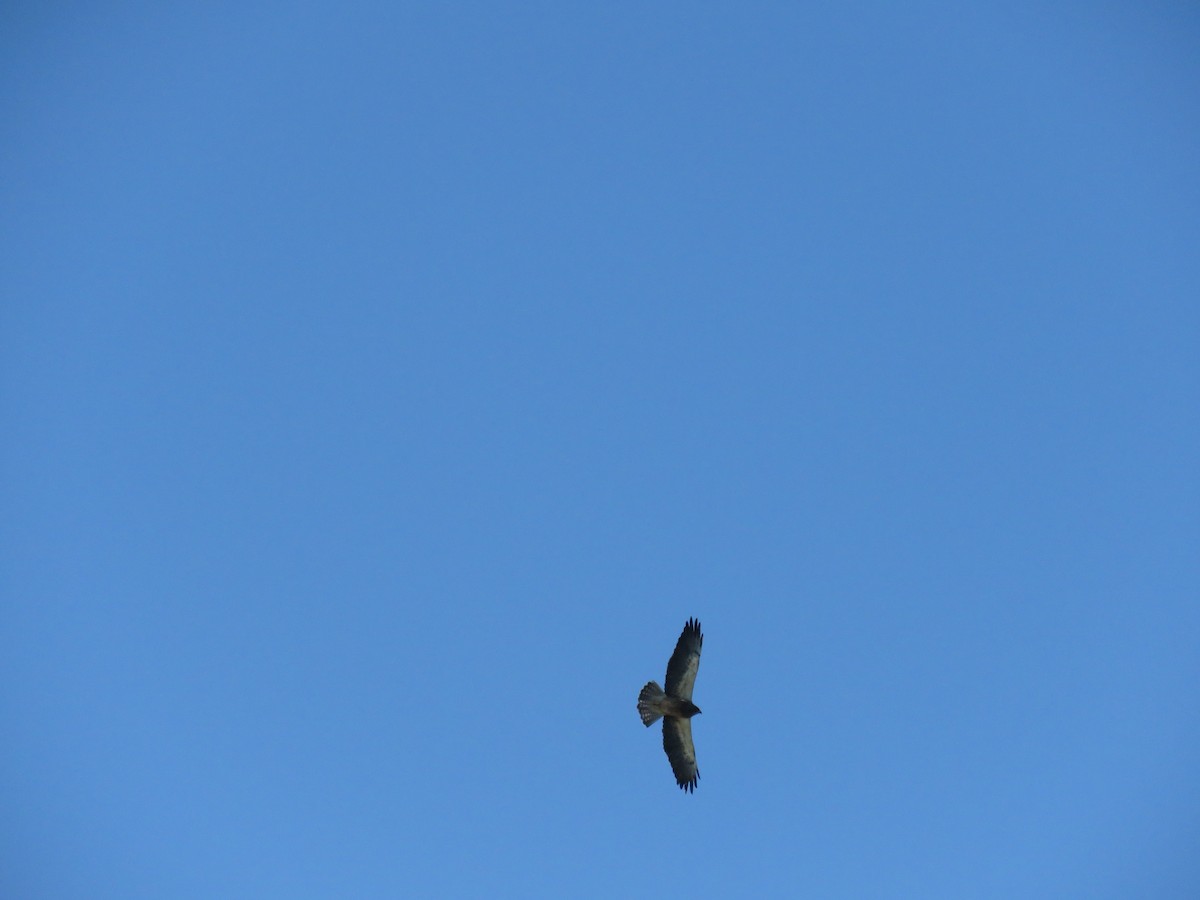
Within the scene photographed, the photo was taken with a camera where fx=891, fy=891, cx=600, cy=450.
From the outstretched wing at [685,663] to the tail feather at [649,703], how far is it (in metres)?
0.32

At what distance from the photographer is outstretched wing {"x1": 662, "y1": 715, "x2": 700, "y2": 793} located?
66.1 feet

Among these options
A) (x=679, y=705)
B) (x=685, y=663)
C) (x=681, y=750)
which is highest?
(x=685, y=663)

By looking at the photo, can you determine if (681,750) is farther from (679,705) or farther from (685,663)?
(685,663)

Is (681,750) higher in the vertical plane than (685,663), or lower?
lower

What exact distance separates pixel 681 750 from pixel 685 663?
2.06 m

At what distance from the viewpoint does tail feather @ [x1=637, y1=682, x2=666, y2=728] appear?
19.7 metres

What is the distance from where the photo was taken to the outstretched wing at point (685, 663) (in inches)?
790

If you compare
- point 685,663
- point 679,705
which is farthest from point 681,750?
point 685,663

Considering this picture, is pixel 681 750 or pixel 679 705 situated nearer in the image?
pixel 679 705

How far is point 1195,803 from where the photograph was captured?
80.9 metres

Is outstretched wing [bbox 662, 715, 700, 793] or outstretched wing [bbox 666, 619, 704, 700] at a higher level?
outstretched wing [bbox 666, 619, 704, 700]

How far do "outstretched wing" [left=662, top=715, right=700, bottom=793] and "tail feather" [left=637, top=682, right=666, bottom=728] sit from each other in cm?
46

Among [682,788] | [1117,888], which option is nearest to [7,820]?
[682,788]

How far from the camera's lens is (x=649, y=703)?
19.8m
